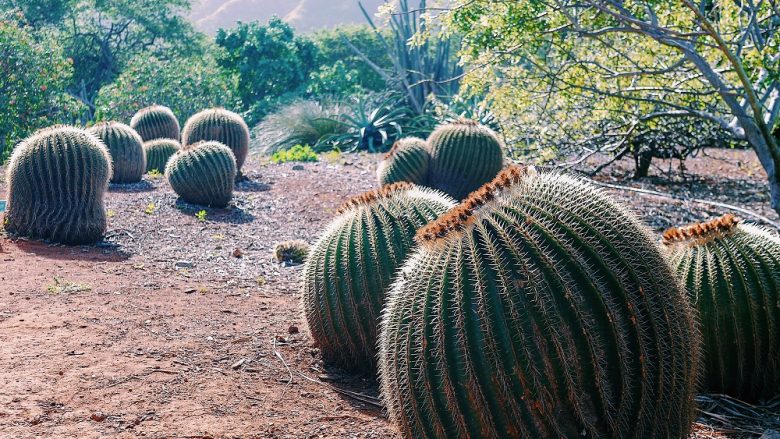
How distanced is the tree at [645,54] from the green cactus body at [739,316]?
1.50 m

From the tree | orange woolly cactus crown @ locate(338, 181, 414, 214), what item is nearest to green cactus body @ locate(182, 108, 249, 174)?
the tree

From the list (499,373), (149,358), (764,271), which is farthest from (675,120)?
(499,373)

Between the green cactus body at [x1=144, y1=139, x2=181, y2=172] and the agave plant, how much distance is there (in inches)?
188

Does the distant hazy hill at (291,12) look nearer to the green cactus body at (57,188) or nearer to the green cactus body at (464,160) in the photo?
the green cactus body at (464,160)

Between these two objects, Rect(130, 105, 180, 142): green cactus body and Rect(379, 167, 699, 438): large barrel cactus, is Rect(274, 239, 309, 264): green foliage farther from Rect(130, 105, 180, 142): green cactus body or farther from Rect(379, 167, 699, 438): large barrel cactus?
Rect(130, 105, 180, 142): green cactus body

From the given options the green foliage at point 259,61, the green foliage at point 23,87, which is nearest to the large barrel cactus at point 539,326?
the green foliage at point 23,87

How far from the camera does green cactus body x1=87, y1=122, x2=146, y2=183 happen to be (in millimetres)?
11336

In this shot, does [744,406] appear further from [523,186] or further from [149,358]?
[149,358]

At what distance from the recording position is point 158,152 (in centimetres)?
1317

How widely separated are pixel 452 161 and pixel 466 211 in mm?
7581

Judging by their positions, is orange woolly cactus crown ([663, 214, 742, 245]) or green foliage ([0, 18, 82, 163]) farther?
green foliage ([0, 18, 82, 163])

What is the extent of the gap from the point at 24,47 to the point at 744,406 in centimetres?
1549

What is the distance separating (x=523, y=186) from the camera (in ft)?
9.11

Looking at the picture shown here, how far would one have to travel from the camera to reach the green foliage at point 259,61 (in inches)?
1000
